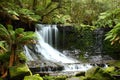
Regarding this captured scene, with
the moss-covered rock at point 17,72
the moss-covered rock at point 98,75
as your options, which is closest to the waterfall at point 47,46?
the moss-covered rock at point 98,75

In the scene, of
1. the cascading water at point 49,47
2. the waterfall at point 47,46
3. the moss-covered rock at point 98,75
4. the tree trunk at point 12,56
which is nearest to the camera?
the moss-covered rock at point 98,75

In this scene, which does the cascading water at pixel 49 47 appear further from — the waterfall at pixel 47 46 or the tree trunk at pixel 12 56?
the tree trunk at pixel 12 56

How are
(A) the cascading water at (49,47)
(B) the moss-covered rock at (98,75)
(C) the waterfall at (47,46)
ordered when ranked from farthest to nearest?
(C) the waterfall at (47,46), (A) the cascading water at (49,47), (B) the moss-covered rock at (98,75)

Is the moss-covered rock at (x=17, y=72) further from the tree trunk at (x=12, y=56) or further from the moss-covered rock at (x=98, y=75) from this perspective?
the moss-covered rock at (x=98, y=75)

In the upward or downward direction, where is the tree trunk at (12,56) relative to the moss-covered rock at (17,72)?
upward

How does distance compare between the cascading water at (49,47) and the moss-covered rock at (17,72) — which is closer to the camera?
the moss-covered rock at (17,72)

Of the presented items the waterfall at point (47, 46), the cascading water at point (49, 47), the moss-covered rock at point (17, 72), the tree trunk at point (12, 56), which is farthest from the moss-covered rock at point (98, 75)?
the waterfall at point (47, 46)

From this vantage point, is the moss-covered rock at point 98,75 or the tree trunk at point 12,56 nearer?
the moss-covered rock at point 98,75

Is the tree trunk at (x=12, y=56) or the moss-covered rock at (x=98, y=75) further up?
the tree trunk at (x=12, y=56)

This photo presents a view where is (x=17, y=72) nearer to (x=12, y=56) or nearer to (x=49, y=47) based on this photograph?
(x=12, y=56)

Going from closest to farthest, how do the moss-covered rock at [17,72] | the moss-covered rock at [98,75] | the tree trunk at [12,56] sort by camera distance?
the moss-covered rock at [17,72] < the moss-covered rock at [98,75] < the tree trunk at [12,56]

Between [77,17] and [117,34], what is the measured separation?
438 inches

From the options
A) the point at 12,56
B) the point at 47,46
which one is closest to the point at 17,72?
the point at 12,56

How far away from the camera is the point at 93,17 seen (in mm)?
21438
